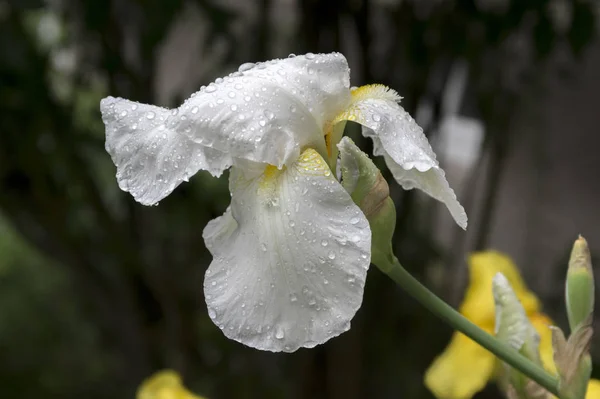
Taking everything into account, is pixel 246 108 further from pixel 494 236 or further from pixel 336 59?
pixel 494 236

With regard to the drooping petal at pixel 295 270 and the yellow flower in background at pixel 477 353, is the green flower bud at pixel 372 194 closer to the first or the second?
the drooping petal at pixel 295 270

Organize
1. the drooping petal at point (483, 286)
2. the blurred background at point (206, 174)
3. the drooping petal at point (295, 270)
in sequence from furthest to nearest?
the blurred background at point (206, 174), the drooping petal at point (483, 286), the drooping petal at point (295, 270)

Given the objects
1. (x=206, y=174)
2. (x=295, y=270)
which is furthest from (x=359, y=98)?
(x=206, y=174)

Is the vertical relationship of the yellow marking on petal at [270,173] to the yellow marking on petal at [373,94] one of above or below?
below

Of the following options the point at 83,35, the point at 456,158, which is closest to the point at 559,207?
the point at 456,158

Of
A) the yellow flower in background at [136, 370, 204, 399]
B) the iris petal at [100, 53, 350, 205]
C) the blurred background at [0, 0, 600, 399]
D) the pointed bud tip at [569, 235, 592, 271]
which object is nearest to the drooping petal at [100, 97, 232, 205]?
the iris petal at [100, 53, 350, 205]

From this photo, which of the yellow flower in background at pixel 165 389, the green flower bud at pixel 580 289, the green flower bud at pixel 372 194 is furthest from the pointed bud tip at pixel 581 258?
the yellow flower in background at pixel 165 389

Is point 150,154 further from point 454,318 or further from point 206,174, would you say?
point 206,174
